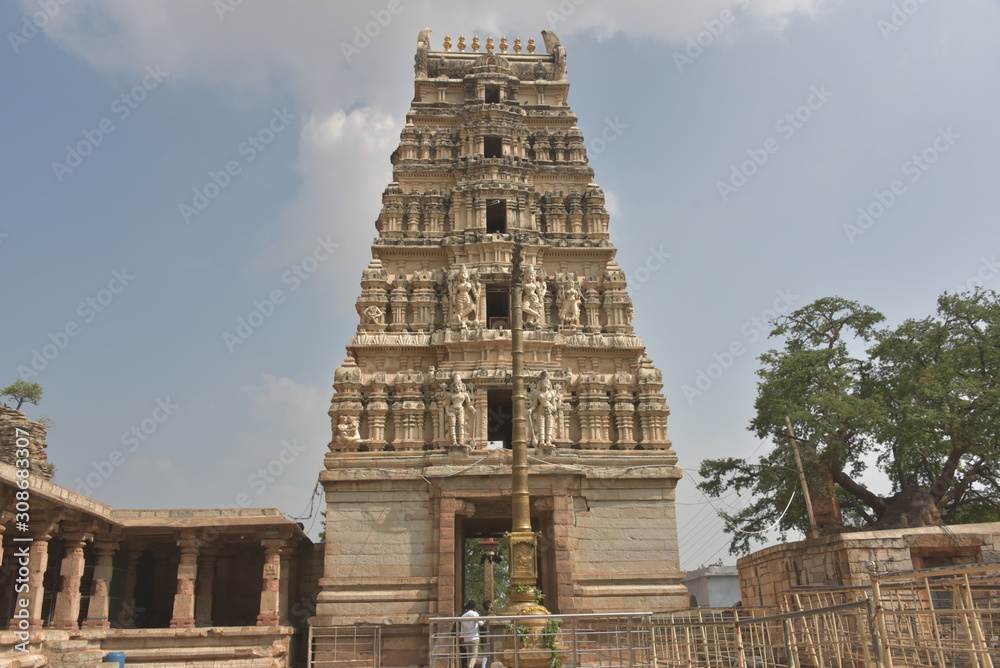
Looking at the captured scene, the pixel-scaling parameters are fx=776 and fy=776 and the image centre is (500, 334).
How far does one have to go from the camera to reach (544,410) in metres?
20.6

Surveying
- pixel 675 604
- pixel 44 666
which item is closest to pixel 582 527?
pixel 675 604

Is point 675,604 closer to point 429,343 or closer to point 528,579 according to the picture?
point 528,579

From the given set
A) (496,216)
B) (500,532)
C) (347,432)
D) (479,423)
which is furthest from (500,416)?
(496,216)

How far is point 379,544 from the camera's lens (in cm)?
1922

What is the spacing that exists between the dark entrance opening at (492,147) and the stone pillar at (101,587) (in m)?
16.2

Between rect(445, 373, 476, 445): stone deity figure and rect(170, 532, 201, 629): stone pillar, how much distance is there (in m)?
7.04

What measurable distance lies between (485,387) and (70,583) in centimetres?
1074

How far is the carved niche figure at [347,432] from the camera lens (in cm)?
2045

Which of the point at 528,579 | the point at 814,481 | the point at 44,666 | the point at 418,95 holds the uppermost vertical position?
→ the point at 418,95

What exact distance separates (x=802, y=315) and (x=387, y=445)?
1573 cm

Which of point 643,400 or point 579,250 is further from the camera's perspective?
point 579,250

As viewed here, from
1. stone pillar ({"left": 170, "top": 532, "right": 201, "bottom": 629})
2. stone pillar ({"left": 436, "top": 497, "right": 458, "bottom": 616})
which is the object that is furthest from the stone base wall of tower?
Result: stone pillar ({"left": 170, "top": 532, "right": 201, "bottom": 629})

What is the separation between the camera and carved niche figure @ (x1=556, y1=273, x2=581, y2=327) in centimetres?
2262

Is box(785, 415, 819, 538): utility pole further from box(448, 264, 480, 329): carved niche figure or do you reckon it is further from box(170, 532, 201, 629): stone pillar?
box(170, 532, 201, 629): stone pillar
